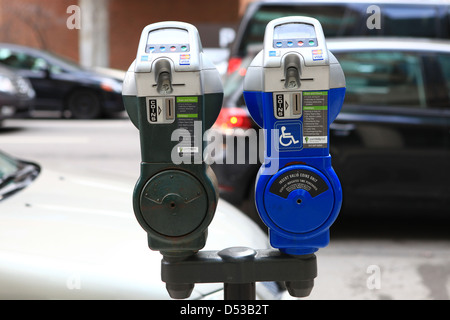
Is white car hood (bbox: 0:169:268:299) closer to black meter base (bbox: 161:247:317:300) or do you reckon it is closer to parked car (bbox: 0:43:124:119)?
black meter base (bbox: 161:247:317:300)

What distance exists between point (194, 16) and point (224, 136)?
53.3 ft

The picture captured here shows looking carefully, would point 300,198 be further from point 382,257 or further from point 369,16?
point 369,16

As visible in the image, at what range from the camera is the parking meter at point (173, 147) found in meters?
1.74

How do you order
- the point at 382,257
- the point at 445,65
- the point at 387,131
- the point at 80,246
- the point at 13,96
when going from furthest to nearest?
the point at 13,96, the point at 445,65, the point at 387,131, the point at 382,257, the point at 80,246

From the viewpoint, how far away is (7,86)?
10.6m

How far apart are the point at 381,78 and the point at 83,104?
864 cm

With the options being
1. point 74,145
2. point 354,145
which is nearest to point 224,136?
point 354,145

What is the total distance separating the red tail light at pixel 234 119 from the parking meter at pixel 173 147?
2.75m

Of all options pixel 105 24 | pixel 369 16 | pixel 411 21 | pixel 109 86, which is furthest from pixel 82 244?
pixel 105 24

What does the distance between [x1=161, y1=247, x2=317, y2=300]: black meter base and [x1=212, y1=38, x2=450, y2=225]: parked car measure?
2747 mm

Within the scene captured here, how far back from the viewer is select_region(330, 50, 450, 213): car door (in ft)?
14.9

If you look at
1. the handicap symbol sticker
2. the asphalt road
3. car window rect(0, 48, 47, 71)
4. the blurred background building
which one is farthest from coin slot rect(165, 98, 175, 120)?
the blurred background building

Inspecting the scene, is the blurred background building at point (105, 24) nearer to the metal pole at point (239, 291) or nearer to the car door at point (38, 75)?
the car door at point (38, 75)
